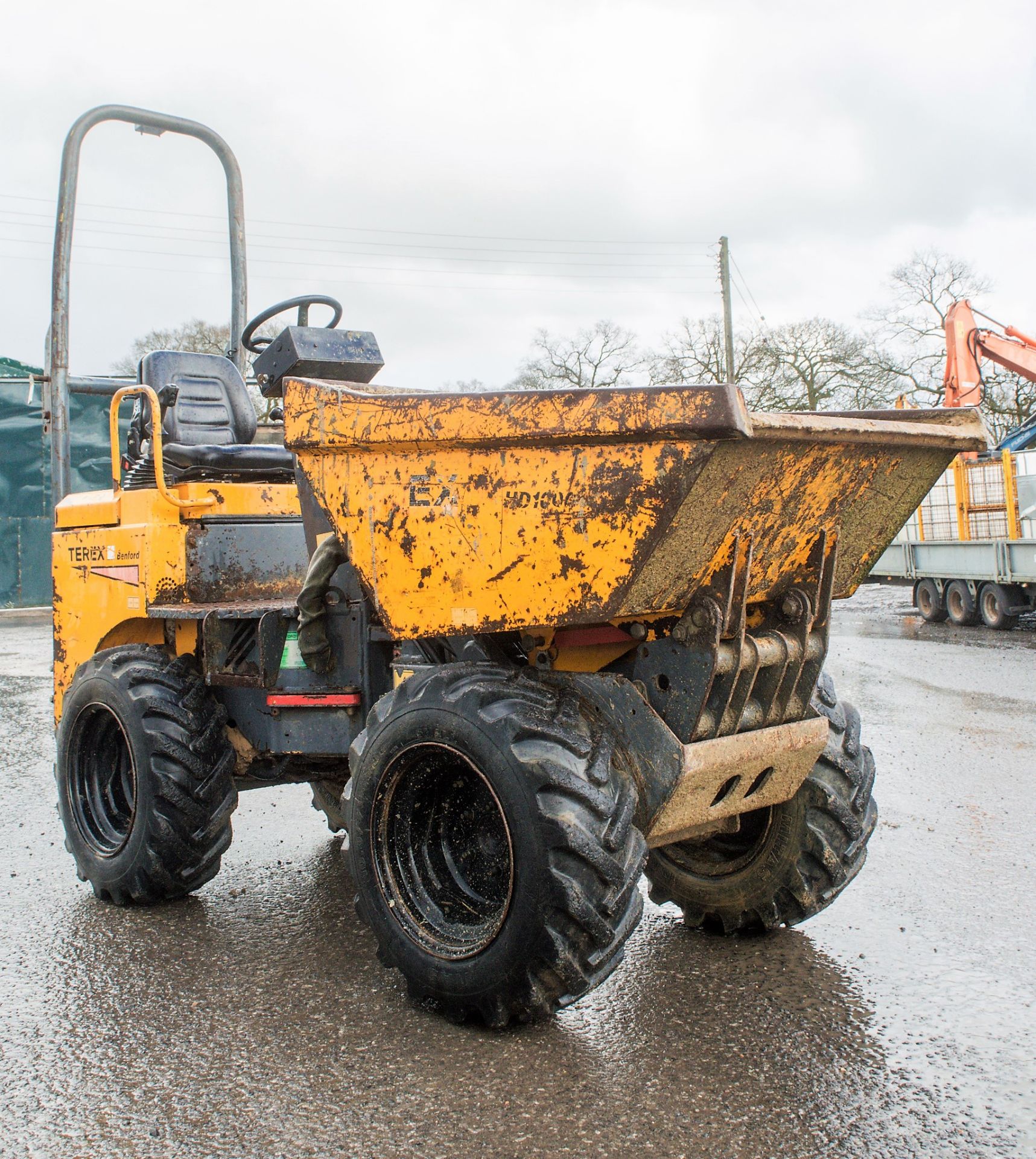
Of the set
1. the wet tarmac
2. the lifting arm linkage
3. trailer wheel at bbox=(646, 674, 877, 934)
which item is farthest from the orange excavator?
trailer wheel at bbox=(646, 674, 877, 934)

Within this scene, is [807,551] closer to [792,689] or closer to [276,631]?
[792,689]

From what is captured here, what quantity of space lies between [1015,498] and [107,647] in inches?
521

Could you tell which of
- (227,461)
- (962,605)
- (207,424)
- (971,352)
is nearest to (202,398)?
(207,424)

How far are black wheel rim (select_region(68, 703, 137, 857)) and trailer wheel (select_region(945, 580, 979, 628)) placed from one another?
13401 millimetres

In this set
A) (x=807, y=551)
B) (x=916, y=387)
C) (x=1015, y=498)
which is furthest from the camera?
(x=916, y=387)

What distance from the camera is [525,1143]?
2.71 m

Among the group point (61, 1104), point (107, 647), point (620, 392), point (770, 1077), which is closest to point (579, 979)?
point (770, 1077)

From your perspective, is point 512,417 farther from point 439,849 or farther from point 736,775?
point 439,849

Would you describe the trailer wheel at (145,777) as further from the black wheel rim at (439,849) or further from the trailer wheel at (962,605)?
the trailer wheel at (962,605)

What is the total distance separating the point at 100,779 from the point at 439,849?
190 centimetres

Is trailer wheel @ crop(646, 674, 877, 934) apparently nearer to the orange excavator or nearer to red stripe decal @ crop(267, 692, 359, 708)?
red stripe decal @ crop(267, 692, 359, 708)

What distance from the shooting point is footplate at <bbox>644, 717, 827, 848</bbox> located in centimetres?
331

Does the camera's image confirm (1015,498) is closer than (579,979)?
No

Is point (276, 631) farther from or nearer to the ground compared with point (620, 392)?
nearer to the ground
